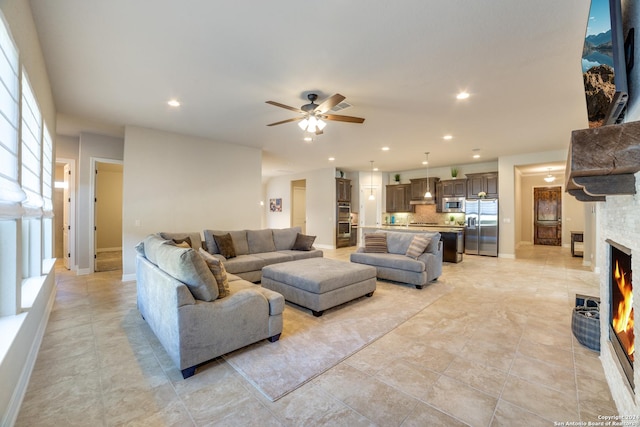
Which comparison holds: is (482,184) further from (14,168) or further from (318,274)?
(14,168)

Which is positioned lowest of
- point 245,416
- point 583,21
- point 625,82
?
point 245,416

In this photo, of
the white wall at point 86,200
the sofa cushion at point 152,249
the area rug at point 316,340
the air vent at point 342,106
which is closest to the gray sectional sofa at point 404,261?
the area rug at point 316,340

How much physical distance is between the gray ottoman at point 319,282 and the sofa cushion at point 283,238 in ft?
5.87

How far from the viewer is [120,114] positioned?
4508 mm

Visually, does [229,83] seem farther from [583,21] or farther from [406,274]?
[406,274]

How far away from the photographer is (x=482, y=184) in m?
8.23

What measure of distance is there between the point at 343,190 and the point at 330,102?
680 centimetres

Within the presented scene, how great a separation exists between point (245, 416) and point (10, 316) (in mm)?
1928

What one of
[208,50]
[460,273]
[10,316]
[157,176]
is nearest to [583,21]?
[208,50]

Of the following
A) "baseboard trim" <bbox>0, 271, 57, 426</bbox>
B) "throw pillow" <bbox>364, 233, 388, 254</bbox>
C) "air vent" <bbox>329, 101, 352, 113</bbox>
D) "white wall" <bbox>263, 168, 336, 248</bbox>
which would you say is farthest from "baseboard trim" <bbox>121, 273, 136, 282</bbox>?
"white wall" <bbox>263, 168, 336, 248</bbox>

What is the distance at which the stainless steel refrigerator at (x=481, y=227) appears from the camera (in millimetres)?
7980

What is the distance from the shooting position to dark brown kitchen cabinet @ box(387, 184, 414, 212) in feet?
32.8

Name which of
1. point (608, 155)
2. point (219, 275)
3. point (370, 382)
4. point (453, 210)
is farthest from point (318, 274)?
point (453, 210)

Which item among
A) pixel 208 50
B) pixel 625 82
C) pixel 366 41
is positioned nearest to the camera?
pixel 625 82
